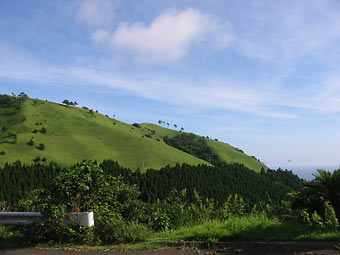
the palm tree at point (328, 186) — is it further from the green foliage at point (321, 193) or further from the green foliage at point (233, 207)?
the green foliage at point (233, 207)

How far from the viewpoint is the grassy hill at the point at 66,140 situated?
11731cm

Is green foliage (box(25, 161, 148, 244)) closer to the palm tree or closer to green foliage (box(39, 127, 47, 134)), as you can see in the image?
the palm tree

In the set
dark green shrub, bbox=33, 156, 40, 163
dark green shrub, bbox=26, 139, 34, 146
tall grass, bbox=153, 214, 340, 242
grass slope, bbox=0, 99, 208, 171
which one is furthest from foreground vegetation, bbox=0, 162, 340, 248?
dark green shrub, bbox=26, 139, 34, 146

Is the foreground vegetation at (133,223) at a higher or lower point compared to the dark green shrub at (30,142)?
lower

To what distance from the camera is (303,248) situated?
17.9 feet

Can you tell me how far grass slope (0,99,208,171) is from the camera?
117 m

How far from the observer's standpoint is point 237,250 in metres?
5.54

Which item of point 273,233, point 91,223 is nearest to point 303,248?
point 273,233

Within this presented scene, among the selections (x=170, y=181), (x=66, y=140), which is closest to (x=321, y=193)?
(x=170, y=181)

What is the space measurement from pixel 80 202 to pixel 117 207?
1.09 m

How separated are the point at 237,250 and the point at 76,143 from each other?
442 feet

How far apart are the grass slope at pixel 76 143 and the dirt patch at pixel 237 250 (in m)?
115

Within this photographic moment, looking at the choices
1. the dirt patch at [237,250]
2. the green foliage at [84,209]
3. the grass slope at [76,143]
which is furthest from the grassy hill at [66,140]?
the dirt patch at [237,250]

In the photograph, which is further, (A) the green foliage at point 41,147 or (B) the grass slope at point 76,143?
(A) the green foliage at point 41,147
